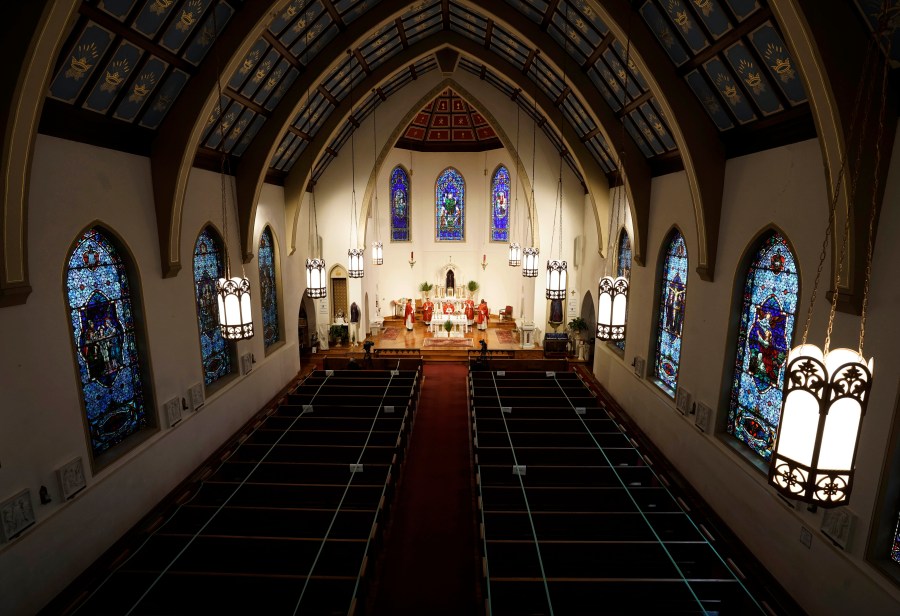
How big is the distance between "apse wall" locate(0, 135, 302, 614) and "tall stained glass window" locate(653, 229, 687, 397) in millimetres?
9373

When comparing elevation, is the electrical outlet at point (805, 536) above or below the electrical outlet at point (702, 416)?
below

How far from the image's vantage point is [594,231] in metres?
15.8

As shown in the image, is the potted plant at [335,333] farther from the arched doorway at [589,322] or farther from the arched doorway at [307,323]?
the arched doorway at [589,322]

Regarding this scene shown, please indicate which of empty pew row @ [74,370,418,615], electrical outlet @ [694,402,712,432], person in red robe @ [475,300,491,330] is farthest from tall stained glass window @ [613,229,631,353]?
person in red robe @ [475,300,491,330]

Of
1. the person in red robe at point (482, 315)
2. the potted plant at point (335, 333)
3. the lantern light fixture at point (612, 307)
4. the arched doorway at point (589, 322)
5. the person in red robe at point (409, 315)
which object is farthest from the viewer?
the person in red robe at point (482, 315)

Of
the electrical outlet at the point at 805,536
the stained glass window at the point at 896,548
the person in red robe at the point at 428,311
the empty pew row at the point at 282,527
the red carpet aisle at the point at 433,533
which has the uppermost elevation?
the person in red robe at the point at 428,311

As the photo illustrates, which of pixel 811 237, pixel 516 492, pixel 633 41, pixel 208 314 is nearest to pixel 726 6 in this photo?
pixel 633 41

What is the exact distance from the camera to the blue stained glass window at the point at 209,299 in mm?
9711

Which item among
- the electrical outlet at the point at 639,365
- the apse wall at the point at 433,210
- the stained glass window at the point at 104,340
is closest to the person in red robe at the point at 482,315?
the apse wall at the point at 433,210

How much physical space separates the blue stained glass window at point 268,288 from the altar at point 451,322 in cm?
722

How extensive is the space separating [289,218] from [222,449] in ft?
22.0

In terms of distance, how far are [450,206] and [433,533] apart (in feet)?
56.7

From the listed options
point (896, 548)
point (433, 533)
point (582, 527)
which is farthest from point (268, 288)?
point (896, 548)

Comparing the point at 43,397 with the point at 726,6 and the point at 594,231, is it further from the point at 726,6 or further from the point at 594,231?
the point at 594,231
